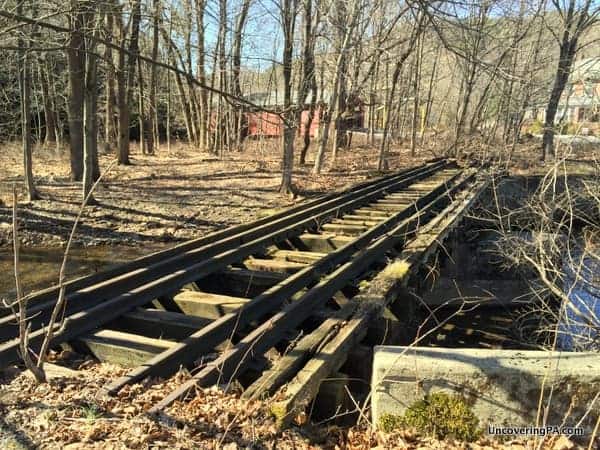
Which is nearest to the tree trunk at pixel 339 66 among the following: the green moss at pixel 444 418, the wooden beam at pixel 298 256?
the wooden beam at pixel 298 256

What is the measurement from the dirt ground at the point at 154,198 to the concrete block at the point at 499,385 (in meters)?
7.28

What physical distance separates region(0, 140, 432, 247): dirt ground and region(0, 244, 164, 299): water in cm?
44

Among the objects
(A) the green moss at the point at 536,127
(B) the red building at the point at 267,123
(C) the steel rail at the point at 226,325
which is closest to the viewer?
(C) the steel rail at the point at 226,325

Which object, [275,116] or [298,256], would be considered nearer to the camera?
[275,116]

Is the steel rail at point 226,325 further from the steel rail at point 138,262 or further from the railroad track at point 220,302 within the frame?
the steel rail at point 138,262

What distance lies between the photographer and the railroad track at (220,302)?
12.6 ft

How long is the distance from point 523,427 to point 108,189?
14.2 metres

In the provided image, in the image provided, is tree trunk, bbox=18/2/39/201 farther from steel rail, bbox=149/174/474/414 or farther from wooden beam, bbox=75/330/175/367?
wooden beam, bbox=75/330/175/367

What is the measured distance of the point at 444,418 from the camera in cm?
334

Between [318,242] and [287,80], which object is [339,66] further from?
[318,242]

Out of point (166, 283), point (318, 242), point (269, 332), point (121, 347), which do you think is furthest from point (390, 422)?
point (318, 242)

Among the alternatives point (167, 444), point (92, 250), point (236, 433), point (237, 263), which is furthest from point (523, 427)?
point (92, 250)

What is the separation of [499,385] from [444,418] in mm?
412

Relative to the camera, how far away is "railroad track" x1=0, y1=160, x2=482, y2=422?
3834 mm
